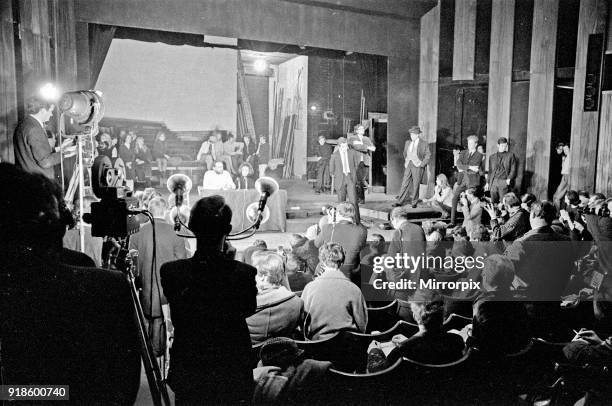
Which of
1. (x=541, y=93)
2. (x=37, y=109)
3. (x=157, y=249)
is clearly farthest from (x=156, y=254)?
(x=541, y=93)

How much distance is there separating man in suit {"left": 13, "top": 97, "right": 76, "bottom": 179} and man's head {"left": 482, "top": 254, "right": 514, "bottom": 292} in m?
3.54

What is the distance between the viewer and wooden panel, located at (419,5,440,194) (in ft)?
40.8

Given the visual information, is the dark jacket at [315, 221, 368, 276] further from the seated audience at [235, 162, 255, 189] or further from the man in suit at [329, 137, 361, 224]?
the seated audience at [235, 162, 255, 189]

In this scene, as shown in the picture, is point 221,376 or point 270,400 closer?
point 221,376

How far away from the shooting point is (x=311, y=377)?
2.44 m

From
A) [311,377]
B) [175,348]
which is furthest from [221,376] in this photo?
[311,377]

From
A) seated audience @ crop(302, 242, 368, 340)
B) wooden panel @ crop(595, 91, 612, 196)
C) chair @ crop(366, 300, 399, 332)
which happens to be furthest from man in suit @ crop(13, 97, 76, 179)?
wooden panel @ crop(595, 91, 612, 196)

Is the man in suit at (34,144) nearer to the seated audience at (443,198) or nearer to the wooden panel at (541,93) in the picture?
the seated audience at (443,198)

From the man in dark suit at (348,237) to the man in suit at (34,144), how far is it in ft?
8.03

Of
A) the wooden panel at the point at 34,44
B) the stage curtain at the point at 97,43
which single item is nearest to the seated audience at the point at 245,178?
the stage curtain at the point at 97,43

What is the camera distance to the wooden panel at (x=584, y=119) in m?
9.94

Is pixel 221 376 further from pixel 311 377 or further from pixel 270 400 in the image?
pixel 311 377

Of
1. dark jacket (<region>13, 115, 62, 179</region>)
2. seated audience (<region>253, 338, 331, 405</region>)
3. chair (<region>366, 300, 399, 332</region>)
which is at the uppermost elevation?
dark jacket (<region>13, 115, 62, 179</region>)

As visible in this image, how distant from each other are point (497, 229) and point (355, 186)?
12.0 feet
